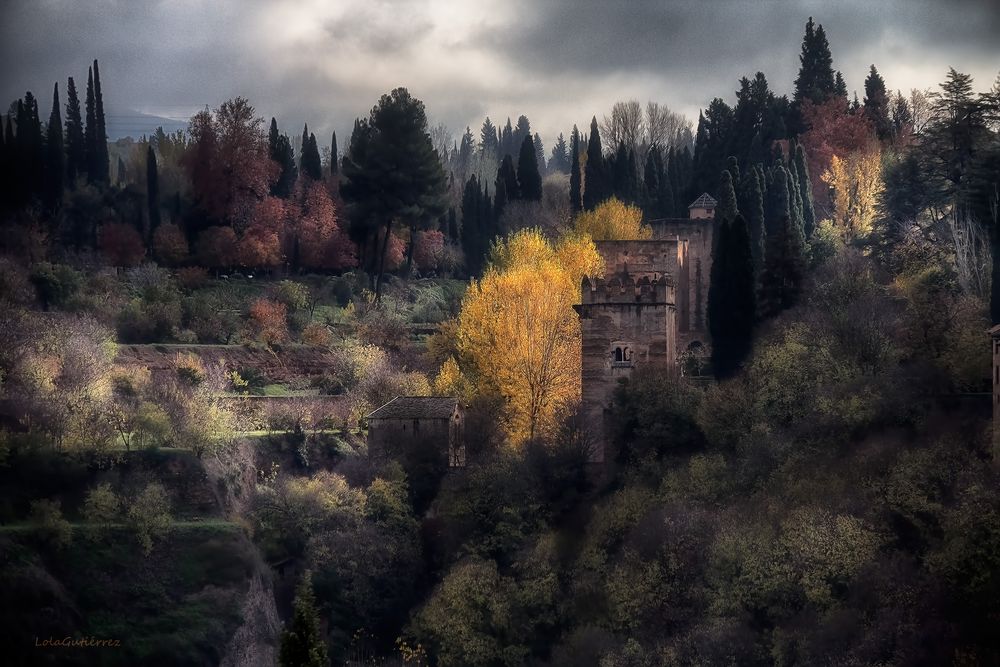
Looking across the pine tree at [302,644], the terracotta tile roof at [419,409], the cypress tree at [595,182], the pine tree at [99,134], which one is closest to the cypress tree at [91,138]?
the pine tree at [99,134]

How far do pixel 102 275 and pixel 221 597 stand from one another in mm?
22432

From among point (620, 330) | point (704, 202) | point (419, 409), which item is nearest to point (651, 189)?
point (704, 202)

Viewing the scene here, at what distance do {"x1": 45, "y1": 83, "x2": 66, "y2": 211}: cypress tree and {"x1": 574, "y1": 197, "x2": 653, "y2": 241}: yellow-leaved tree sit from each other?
22799mm

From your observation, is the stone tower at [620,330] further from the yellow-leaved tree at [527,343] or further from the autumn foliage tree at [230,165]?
the autumn foliage tree at [230,165]

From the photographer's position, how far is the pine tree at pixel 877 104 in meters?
67.2

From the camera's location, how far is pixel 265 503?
Result: 146 feet

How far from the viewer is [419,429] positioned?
147ft

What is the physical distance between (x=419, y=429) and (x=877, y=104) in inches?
1432

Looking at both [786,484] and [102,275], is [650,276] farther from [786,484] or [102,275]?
[102,275]

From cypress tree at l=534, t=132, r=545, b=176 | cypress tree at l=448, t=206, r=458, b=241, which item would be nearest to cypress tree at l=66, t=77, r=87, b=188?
cypress tree at l=448, t=206, r=458, b=241

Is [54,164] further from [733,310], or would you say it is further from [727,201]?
[733,310]

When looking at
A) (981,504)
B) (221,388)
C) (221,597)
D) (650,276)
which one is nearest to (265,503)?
(221,597)

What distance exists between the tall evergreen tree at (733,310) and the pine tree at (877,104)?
25.1m

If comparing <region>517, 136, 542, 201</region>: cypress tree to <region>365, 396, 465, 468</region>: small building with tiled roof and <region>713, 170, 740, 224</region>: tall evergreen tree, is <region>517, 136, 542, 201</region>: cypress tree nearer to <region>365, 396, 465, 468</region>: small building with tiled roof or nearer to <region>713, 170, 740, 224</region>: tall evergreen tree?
<region>713, 170, 740, 224</region>: tall evergreen tree
